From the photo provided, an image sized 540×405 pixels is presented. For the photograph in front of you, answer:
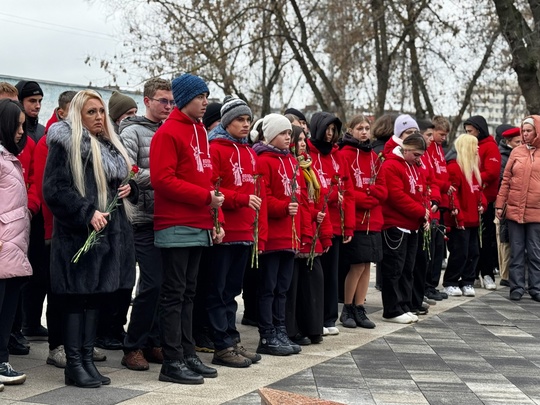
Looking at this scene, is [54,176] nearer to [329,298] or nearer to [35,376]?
[35,376]

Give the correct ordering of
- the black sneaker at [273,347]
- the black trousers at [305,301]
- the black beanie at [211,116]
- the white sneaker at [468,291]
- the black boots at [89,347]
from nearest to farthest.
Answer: the black boots at [89,347] → the black sneaker at [273,347] → the black trousers at [305,301] → the black beanie at [211,116] → the white sneaker at [468,291]

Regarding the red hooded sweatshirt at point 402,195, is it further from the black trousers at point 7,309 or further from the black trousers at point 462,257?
the black trousers at point 7,309

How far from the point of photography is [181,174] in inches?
276

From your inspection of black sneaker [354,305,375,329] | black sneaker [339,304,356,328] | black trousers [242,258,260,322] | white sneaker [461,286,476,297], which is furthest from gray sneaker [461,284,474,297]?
black trousers [242,258,260,322]

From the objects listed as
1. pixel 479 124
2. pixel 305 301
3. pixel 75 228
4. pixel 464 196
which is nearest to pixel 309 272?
pixel 305 301

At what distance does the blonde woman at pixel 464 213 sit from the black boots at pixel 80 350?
675 centimetres

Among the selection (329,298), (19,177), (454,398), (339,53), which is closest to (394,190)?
(329,298)

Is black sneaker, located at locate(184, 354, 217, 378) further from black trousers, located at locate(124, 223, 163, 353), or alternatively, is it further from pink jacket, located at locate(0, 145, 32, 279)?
pink jacket, located at locate(0, 145, 32, 279)

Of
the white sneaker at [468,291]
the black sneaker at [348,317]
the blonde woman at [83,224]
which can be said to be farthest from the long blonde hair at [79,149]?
the white sneaker at [468,291]

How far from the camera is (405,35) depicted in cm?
2683

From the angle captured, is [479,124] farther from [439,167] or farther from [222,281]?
[222,281]

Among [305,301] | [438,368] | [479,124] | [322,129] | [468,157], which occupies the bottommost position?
[438,368]

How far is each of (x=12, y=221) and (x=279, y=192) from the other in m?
2.37

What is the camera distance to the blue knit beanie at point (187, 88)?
23.3ft
